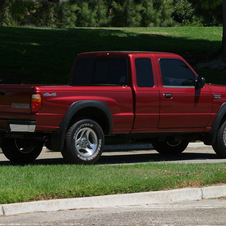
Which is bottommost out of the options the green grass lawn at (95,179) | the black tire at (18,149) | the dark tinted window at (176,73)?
the black tire at (18,149)

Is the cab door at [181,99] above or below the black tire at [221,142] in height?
above

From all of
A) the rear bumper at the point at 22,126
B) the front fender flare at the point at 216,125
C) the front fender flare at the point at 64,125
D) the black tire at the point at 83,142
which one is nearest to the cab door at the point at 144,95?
the black tire at the point at 83,142

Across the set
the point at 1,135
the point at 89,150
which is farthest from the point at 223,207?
the point at 1,135

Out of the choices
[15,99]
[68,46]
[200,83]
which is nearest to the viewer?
[15,99]

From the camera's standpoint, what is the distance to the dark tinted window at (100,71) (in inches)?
539

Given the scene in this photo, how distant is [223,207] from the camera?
935 centimetres

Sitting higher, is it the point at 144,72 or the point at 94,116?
the point at 144,72

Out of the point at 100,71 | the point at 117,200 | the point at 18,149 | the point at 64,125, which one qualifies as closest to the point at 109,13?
the point at 100,71

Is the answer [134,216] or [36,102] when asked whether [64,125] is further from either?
[134,216]

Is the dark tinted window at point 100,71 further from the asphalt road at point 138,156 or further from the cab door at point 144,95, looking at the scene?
the asphalt road at point 138,156

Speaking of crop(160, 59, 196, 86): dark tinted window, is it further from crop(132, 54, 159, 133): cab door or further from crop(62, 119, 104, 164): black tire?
crop(62, 119, 104, 164): black tire

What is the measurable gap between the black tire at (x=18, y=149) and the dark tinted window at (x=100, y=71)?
164 centimetres

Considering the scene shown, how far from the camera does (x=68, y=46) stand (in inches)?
1272

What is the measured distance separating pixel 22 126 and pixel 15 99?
1.68 ft
